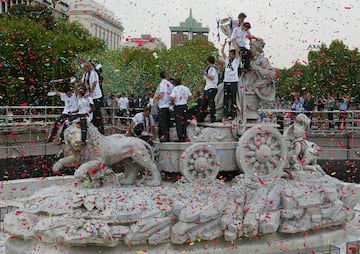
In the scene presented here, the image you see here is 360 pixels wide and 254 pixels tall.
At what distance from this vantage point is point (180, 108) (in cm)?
941

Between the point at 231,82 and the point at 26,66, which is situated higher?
the point at 26,66

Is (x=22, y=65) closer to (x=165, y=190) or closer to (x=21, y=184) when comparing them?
(x=21, y=184)

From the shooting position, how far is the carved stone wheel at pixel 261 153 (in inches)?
361

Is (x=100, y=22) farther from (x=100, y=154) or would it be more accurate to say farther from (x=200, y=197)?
(x=200, y=197)

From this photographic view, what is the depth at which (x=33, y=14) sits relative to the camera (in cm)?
3903

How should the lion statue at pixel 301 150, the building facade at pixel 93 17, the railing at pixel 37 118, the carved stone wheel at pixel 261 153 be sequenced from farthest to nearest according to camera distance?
1. the building facade at pixel 93 17
2. the railing at pixel 37 118
3. the lion statue at pixel 301 150
4. the carved stone wheel at pixel 261 153

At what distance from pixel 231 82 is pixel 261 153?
4.93 ft

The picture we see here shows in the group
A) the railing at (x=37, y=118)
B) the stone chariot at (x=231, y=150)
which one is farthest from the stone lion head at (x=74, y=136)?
the railing at (x=37, y=118)

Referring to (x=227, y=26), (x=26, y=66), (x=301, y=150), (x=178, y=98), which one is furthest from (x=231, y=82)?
(x=26, y=66)

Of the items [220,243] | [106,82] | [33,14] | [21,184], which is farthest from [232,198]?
[33,14]

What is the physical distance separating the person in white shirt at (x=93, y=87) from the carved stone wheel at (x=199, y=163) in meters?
2.02

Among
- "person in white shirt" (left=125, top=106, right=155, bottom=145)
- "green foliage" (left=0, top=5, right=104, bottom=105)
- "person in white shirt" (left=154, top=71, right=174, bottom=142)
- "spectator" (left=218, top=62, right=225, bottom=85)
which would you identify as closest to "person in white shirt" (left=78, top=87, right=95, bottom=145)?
"person in white shirt" (left=125, top=106, right=155, bottom=145)

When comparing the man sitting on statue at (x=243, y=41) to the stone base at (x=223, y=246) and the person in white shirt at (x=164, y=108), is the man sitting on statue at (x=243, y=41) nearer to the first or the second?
the person in white shirt at (x=164, y=108)

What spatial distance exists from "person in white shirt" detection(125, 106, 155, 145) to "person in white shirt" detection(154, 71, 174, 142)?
0.23 metres
